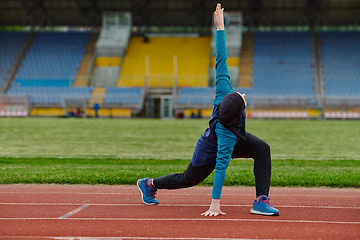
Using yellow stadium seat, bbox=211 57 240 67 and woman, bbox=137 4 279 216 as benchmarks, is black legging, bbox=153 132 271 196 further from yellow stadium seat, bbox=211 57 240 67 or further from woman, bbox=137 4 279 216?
yellow stadium seat, bbox=211 57 240 67

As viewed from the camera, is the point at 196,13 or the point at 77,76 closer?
the point at 77,76

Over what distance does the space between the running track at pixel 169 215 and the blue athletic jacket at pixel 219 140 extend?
0.61 metres

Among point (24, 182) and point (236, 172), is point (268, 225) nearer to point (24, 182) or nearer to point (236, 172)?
point (236, 172)

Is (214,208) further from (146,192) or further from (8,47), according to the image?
Answer: (8,47)

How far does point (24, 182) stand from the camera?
8.05 metres

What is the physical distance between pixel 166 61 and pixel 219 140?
38870mm

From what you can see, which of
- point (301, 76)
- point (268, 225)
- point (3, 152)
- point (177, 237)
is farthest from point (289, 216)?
point (301, 76)

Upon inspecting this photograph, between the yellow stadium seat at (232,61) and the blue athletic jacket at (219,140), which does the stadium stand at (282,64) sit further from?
the blue athletic jacket at (219,140)

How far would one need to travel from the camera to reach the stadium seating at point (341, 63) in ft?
123

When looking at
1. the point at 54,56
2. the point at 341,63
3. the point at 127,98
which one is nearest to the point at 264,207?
the point at 127,98

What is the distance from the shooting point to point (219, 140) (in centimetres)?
477

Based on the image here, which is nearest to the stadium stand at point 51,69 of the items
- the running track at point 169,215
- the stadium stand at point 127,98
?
the stadium stand at point 127,98

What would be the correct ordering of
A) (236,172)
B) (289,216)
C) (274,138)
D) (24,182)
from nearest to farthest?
(289,216), (24,182), (236,172), (274,138)

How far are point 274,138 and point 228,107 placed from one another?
14.2 m
